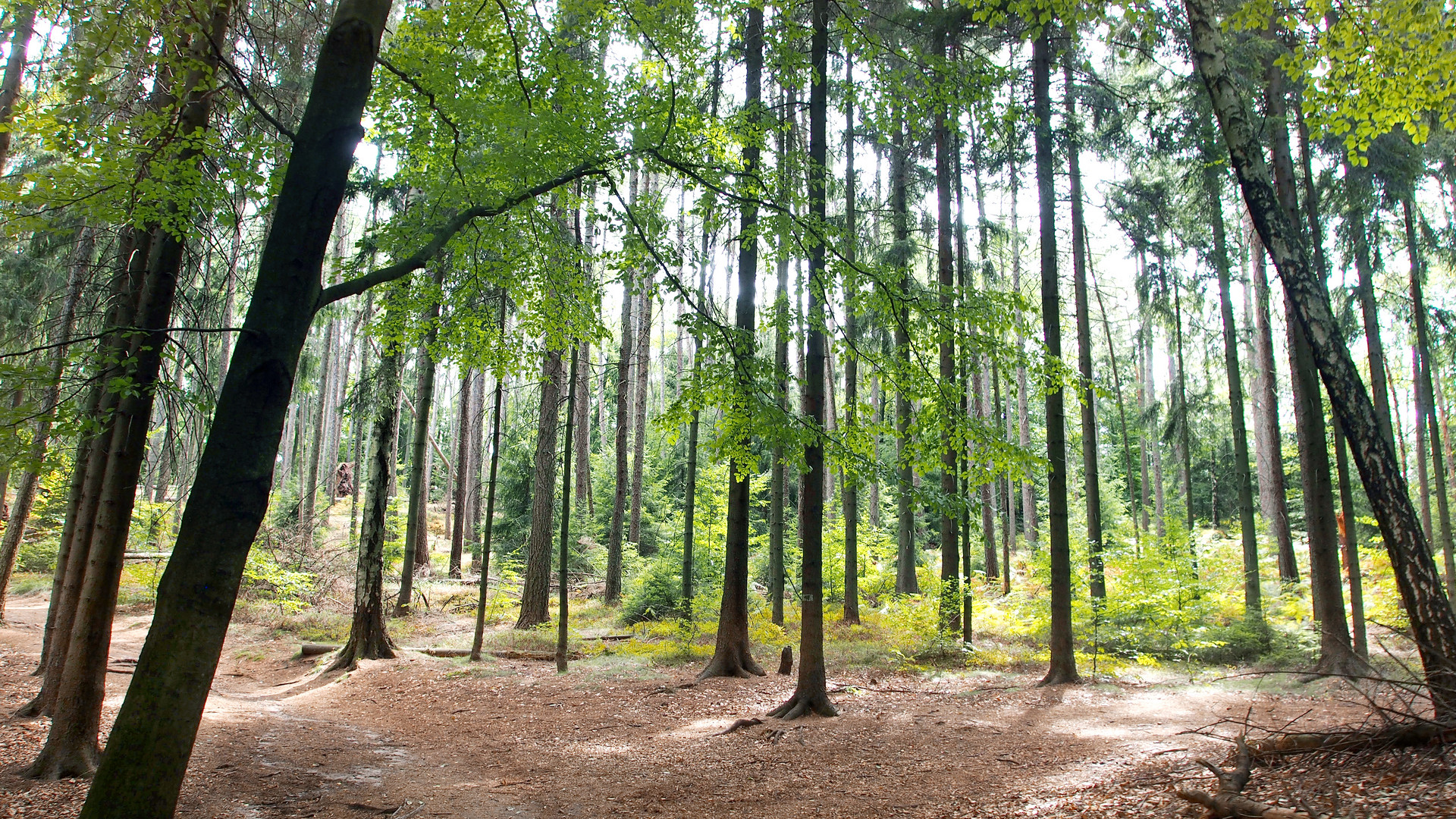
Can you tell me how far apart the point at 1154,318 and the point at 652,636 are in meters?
14.4

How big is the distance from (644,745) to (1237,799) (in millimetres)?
5642

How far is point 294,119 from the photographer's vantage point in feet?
22.7

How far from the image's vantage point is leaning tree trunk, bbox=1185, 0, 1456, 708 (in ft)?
15.0

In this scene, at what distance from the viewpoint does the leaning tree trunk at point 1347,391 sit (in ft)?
15.0

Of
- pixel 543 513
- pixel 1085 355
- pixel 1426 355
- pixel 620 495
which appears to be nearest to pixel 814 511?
pixel 543 513

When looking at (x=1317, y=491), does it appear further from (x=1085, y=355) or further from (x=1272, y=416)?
(x=1272, y=416)

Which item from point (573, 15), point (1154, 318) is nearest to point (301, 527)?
point (573, 15)

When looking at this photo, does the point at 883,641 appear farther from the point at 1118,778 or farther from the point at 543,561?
the point at 1118,778

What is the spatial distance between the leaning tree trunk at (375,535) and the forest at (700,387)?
0.06m

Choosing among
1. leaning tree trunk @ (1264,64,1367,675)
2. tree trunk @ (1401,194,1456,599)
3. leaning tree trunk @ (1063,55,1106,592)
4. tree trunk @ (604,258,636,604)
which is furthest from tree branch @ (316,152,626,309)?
tree trunk @ (1401,194,1456,599)

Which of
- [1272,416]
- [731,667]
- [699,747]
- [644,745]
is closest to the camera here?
[699,747]

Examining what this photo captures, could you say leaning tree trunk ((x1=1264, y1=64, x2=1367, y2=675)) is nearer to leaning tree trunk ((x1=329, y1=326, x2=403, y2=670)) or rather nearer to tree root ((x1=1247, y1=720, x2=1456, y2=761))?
tree root ((x1=1247, y1=720, x2=1456, y2=761))

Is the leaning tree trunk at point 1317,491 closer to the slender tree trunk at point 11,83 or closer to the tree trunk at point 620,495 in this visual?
the tree trunk at point 620,495

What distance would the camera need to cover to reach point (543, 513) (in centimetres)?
1512
